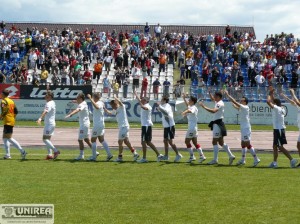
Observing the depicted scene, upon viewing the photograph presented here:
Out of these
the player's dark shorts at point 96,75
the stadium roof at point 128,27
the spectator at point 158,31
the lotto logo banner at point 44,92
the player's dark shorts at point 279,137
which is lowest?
the player's dark shorts at point 279,137

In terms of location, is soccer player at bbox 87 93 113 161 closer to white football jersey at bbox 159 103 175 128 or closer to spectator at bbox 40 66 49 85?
white football jersey at bbox 159 103 175 128

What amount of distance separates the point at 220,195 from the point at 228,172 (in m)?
4.58

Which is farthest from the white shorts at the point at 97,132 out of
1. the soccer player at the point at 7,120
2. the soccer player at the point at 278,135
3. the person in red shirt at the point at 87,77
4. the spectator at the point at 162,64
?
the spectator at the point at 162,64

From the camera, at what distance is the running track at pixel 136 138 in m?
31.2

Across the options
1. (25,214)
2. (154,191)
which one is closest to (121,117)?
(154,191)

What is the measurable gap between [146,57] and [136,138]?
2070cm

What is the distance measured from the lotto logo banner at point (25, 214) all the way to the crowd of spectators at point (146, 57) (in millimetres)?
36991

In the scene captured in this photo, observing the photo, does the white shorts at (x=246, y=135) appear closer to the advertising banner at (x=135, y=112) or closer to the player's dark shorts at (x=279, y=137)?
the player's dark shorts at (x=279, y=137)

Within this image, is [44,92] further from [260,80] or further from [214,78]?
[260,80]

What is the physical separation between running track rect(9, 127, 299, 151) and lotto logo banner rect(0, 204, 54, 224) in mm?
19307

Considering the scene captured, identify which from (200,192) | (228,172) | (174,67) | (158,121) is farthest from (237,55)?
(200,192)

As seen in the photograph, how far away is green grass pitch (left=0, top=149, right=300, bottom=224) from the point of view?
43.3 feet

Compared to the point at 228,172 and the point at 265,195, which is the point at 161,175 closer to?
the point at 228,172

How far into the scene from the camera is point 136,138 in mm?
35344
